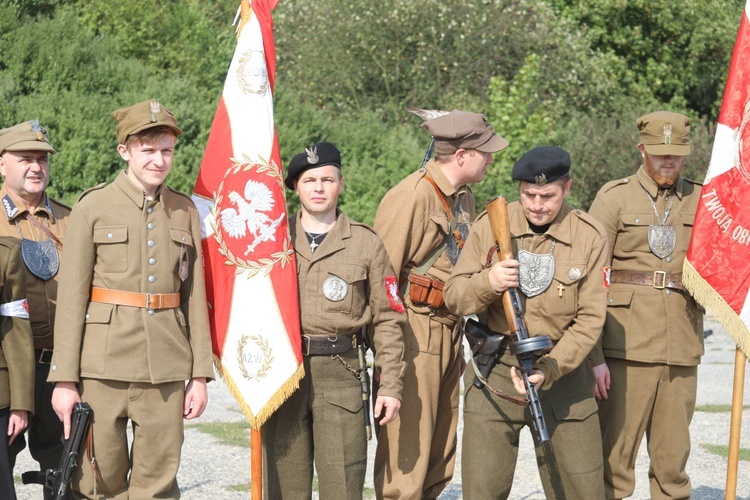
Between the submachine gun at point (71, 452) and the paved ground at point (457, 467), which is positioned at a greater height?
the submachine gun at point (71, 452)

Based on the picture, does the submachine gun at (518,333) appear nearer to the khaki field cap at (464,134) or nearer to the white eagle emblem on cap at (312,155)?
the khaki field cap at (464,134)

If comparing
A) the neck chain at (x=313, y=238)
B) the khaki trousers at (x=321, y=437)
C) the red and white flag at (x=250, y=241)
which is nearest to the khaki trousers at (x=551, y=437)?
the khaki trousers at (x=321, y=437)

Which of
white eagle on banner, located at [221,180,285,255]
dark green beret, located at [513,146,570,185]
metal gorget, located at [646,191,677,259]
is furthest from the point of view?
metal gorget, located at [646,191,677,259]

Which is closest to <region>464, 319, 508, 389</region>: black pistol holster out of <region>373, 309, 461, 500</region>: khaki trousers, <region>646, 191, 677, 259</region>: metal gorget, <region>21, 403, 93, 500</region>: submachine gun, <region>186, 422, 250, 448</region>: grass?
<region>373, 309, 461, 500</region>: khaki trousers

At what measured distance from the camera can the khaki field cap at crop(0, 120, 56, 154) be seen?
5.73 meters

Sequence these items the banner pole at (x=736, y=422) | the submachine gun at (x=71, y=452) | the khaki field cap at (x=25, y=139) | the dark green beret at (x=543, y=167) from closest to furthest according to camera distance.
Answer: the submachine gun at (x=71, y=452) < the dark green beret at (x=543, y=167) < the khaki field cap at (x=25, y=139) < the banner pole at (x=736, y=422)

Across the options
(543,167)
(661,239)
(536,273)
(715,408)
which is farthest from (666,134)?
(715,408)

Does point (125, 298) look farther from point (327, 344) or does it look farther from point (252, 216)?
A: point (327, 344)

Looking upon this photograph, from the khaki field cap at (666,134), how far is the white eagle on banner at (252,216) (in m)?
2.15

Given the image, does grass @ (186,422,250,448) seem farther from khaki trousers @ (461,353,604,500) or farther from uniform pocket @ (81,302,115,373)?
uniform pocket @ (81,302,115,373)

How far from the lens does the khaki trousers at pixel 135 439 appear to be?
16.4 feet

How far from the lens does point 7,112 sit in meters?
16.1

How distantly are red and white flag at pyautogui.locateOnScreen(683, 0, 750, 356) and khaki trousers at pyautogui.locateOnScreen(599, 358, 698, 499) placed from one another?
463mm

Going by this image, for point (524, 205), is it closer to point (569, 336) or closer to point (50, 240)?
point (569, 336)
